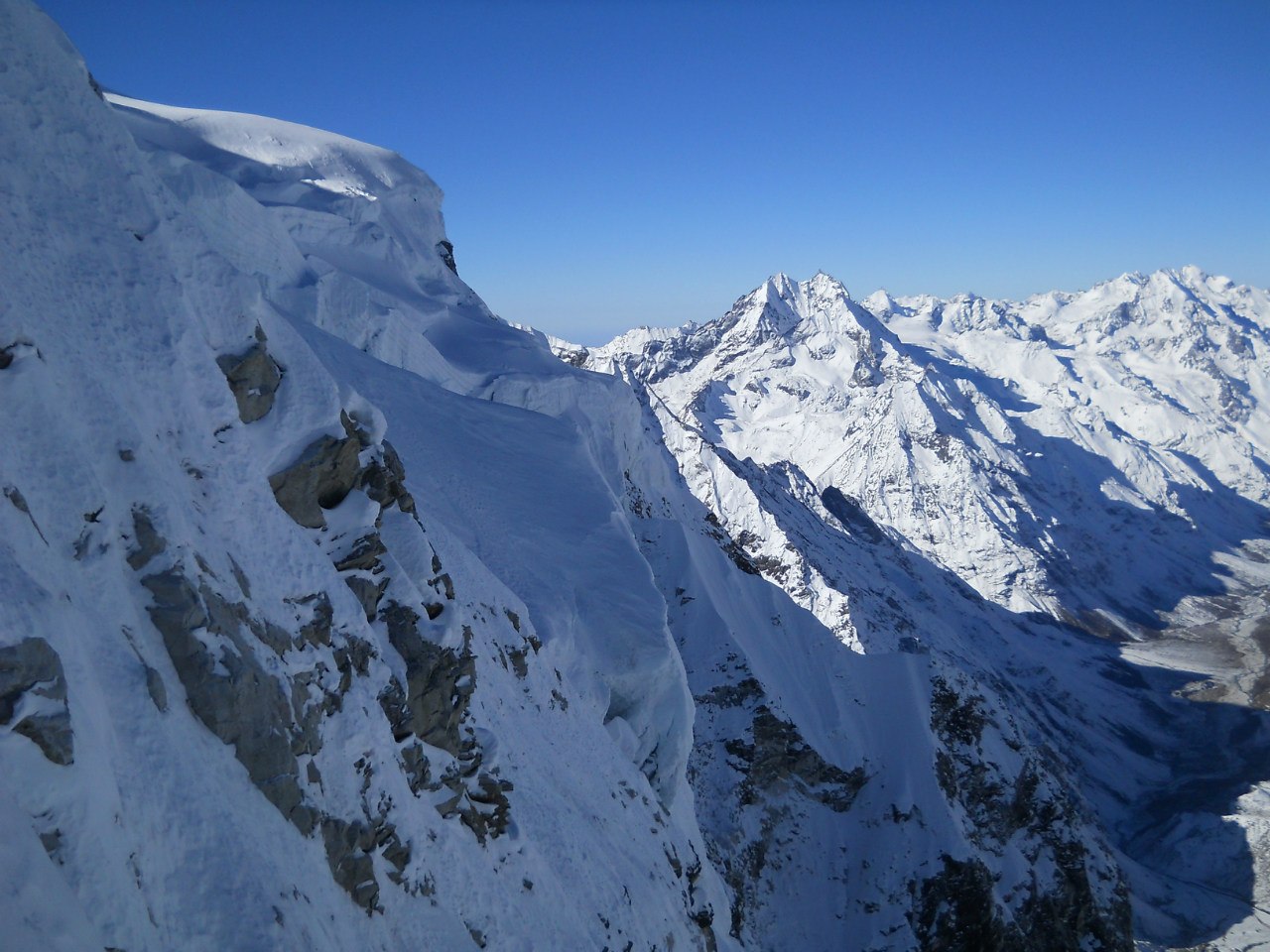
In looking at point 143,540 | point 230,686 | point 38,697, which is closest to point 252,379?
point 143,540

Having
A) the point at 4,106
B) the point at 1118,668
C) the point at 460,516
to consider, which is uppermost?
the point at 4,106

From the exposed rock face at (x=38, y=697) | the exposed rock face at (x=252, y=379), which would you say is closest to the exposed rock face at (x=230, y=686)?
the exposed rock face at (x=38, y=697)

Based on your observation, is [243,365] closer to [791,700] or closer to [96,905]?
[96,905]

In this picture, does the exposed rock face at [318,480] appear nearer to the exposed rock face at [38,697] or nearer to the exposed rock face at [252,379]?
the exposed rock face at [252,379]

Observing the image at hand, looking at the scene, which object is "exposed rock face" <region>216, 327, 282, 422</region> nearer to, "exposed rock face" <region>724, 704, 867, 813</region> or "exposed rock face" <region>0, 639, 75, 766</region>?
"exposed rock face" <region>0, 639, 75, 766</region>

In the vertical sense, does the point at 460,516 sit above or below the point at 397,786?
above

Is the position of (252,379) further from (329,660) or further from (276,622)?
(329,660)

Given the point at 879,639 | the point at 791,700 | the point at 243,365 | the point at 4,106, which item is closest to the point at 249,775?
the point at 243,365
